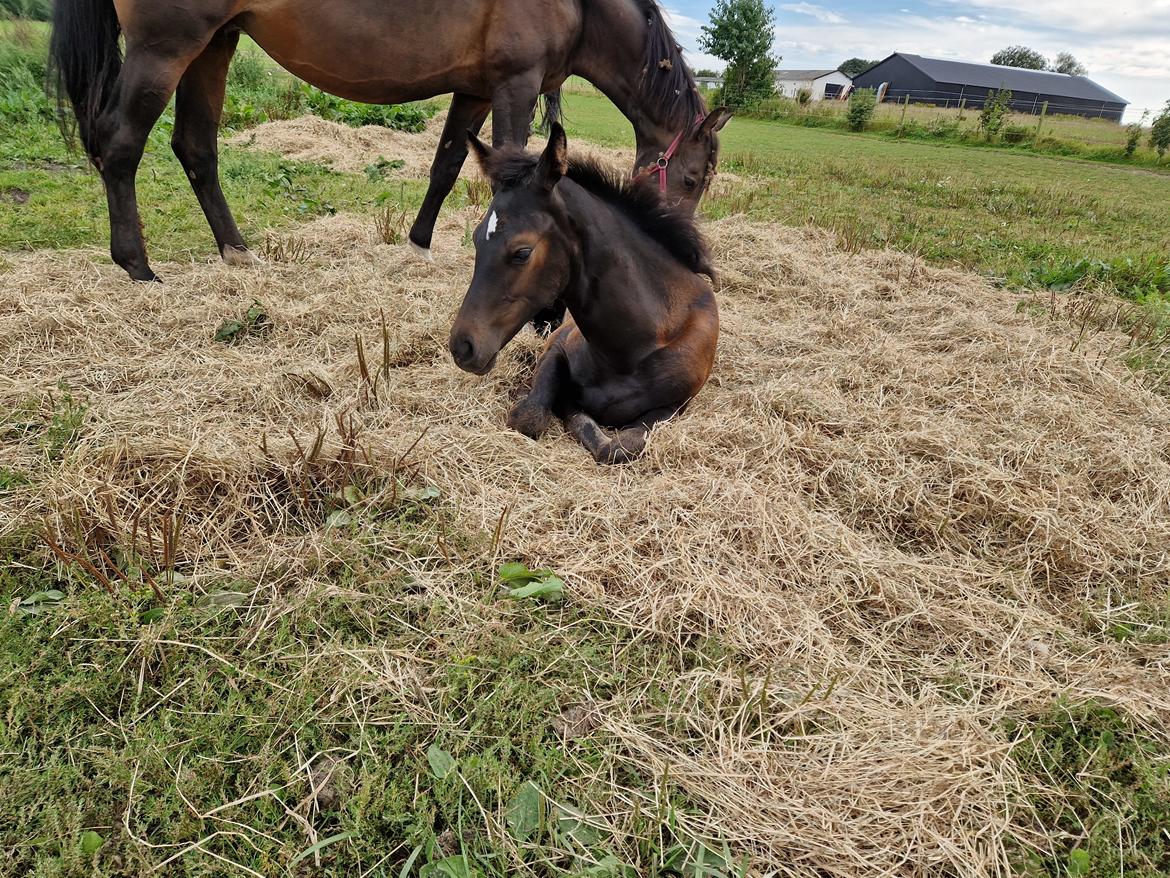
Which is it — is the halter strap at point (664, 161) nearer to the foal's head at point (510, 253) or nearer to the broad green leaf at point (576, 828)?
the foal's head at point (510, 253)

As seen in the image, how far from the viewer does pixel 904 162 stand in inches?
592

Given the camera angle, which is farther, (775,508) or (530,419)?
(530,419)

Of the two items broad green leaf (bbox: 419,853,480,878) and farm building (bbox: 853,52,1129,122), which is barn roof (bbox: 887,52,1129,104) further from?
broad green leaf (bbox: 419,853,480,878)

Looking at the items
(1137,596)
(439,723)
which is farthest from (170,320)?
(1137,596)

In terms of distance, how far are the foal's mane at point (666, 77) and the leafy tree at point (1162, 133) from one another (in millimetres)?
22004

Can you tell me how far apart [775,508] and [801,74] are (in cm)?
10169

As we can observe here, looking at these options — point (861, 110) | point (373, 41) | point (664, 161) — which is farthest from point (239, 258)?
point (861, 110)

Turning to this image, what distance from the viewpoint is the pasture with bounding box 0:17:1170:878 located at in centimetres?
145

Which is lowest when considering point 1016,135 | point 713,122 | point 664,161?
point 664,161

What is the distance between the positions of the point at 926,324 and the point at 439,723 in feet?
14.8

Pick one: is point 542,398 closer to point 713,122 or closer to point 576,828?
point 576,828

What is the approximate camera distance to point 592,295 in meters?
3.07

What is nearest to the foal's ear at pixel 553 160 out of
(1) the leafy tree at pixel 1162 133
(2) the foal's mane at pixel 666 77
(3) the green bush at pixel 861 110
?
(2) the foal's mane at pixel 666 77

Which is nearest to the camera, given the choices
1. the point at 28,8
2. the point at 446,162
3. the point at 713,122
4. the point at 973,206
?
the point at 713,122
